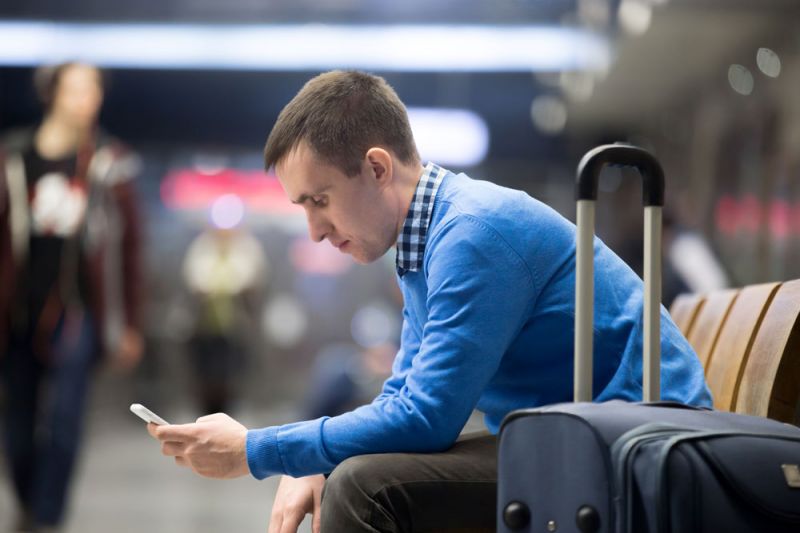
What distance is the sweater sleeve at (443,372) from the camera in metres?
1.69

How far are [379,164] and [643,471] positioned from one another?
775mm

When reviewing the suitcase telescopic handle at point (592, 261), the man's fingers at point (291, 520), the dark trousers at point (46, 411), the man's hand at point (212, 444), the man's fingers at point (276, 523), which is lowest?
the dark trousers at point (46, 411)

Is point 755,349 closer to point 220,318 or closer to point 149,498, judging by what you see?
point 149,498

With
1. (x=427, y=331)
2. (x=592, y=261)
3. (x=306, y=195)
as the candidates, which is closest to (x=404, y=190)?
(x=306, y=195)

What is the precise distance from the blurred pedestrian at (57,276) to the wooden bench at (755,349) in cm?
269

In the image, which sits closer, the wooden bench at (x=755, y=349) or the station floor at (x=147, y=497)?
the wooden bench at (x=755, y=349)

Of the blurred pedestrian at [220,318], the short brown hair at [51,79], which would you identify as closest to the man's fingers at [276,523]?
the short brown hair at [51,79]

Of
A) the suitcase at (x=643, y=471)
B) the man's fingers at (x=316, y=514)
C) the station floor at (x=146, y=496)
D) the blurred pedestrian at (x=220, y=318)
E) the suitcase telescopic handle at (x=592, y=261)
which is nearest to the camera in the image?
the suitcase at (x=643, y=471)

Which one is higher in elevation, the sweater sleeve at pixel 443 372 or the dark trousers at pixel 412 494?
the sweater sleeve at pixel 443 372

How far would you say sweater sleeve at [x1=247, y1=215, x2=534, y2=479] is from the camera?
5.56 ft

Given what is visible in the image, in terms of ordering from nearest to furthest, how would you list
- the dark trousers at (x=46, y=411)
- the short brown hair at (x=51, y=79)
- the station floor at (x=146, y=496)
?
the dark trousers at (x=46, y=411) < the short brown hair at (x=51, y=79) < the station floor at (x=146, y=496)

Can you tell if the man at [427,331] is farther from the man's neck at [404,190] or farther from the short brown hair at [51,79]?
the short brown hair at [51,79]

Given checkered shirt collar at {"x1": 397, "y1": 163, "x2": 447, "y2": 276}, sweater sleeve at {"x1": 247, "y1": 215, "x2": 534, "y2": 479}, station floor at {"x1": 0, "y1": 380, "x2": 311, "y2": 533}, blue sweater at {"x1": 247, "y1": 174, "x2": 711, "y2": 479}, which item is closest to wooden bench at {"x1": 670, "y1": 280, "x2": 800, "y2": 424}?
blue sweater at {"x1": 247, "y1": 174, "x2": 711, "y2": 479}

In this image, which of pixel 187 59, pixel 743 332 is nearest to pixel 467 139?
pixel 187 59
